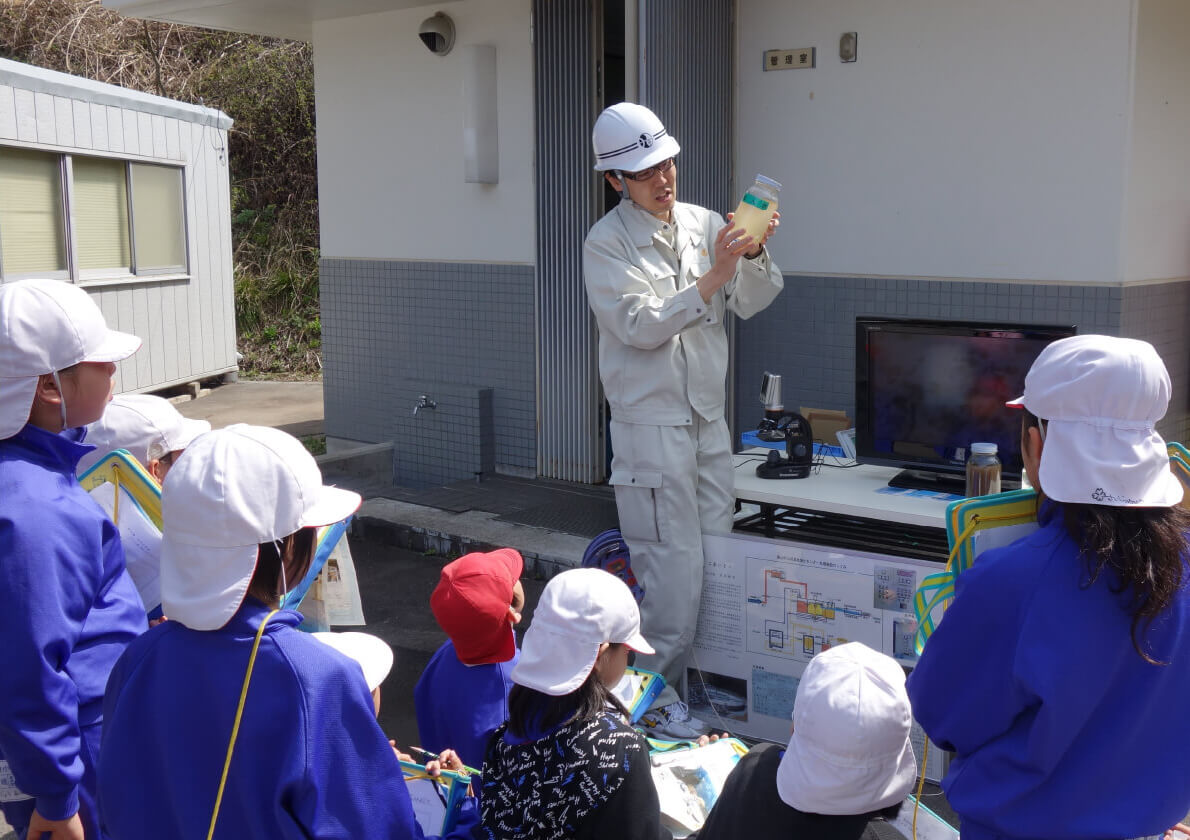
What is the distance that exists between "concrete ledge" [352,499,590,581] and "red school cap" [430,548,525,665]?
3021mm

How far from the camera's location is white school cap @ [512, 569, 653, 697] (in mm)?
2289

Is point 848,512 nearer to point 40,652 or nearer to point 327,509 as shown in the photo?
point 327,509

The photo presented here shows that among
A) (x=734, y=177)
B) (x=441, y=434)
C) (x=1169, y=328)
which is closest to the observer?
(x=1169, y=328)

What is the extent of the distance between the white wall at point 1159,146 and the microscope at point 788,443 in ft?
7.71

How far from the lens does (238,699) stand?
1775mm

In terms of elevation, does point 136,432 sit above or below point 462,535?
above

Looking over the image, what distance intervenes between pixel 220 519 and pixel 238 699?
286mm

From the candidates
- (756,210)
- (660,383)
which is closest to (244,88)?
(660,383)

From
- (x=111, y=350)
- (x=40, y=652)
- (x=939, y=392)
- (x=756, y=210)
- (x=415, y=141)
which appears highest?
(x=415, y=141)

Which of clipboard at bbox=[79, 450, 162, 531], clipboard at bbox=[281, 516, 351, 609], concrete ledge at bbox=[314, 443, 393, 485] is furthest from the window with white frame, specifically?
clipboard at bbox=[281, 516, 351, 609]

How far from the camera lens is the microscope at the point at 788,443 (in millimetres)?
4328

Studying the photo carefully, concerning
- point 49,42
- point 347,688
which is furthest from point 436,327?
point 49,42

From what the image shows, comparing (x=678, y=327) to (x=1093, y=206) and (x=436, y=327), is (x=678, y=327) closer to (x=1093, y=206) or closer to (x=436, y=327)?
(x=1093, y=206)

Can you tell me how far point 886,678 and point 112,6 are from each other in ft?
26.7
